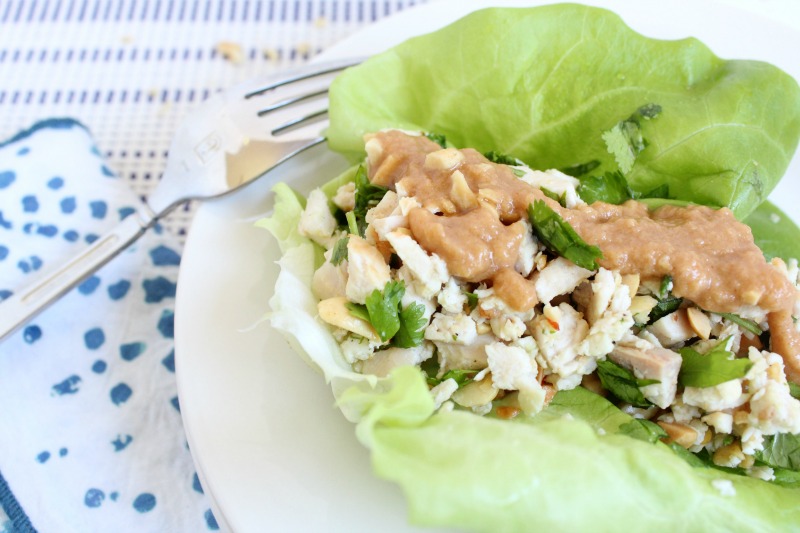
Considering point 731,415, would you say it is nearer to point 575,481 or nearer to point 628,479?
point 628,479

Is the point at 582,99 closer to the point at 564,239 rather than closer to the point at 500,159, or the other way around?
the point at 500,159

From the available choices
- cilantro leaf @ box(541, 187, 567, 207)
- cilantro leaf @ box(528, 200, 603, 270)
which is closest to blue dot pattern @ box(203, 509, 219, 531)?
cilantro leaf @ box(528, 200, 603, 270)

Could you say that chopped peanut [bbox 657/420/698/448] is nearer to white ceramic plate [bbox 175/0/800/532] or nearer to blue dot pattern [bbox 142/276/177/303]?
white ceramic plate [bbox 175/0/800/532]

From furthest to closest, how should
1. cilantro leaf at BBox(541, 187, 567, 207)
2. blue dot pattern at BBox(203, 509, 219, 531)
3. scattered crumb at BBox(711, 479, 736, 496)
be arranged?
blue dot pattern at BBox(203, 509, 219, 531)
cilantro leaf at BBox(541, 187, 567, 207)
scattered crumb at BBox(711, 479, 736, 496)

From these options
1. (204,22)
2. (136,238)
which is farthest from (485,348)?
(204,22)

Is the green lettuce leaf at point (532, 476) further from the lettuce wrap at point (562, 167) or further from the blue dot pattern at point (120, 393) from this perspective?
the blue dot pattern at point (120, 393)

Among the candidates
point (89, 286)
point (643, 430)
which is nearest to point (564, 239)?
point (643, 430)
